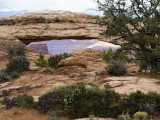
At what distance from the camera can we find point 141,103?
5590 millimetres

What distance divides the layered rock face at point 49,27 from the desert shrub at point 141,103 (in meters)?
17.6

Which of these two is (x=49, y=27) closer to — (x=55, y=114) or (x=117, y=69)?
(x=117, y=69)

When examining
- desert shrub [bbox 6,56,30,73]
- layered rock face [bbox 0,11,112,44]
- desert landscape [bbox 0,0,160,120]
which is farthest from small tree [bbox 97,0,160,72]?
layered rock face [bbox 0,11,112,44]

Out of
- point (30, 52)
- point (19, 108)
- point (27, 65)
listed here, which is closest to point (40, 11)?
point (30, 52)

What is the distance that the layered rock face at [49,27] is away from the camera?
919 inches

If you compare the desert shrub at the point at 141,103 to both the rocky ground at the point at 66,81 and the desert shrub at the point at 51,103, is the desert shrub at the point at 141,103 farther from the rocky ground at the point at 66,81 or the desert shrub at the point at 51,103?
the desert shrub at the point at 51,103

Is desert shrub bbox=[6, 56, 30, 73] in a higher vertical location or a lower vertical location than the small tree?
lower

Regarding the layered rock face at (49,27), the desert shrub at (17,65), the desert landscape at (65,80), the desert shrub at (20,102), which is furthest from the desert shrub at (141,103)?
the layered rock face at (49,27)

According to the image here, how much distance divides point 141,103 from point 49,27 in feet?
65.1

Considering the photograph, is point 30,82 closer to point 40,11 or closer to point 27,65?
point 27,65

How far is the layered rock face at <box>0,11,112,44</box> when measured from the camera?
23.3 metres

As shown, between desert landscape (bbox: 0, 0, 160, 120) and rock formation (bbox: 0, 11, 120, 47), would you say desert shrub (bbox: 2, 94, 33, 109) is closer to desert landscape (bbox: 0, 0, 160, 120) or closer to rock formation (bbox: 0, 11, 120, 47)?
desert landscape (bbox: 0, 0, 160, 120)

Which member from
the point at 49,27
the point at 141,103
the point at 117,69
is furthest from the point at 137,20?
the point at 49,27

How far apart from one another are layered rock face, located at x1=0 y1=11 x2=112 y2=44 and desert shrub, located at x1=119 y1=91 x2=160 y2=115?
17.6 metres
